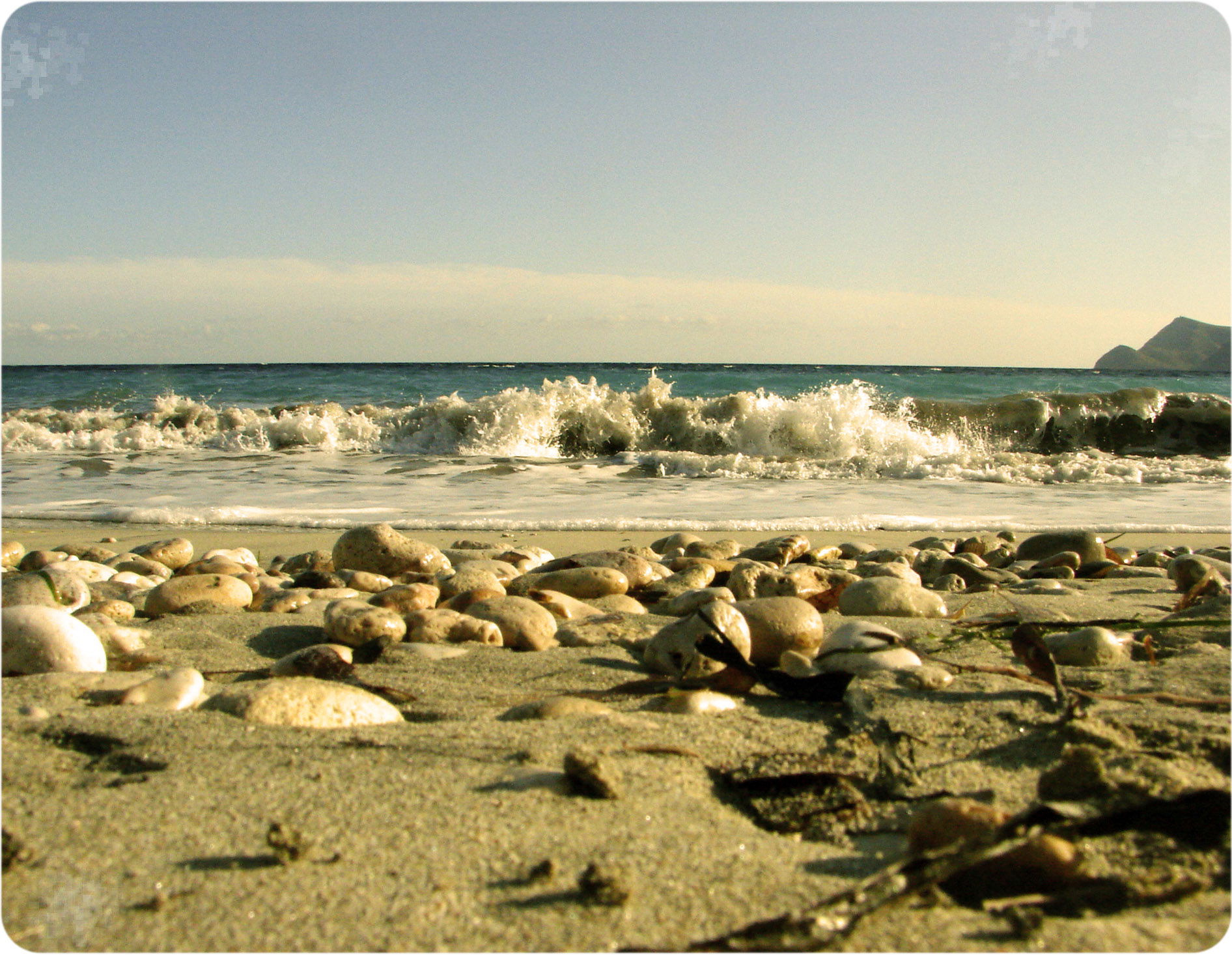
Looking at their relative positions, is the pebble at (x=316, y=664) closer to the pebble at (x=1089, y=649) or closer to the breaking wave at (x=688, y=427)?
the pebble at (x=1089, y=649)

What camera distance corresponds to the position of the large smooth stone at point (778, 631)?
6.92ft

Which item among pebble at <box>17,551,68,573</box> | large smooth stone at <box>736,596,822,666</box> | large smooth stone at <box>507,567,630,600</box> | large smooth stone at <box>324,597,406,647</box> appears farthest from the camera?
pebble at <box>17,551,68,573</box>

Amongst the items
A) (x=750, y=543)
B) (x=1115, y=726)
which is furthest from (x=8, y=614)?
(x=750, y=543)

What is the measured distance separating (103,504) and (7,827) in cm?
561

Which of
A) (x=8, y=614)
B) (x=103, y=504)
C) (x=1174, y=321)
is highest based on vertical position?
(x=1174, y=321)

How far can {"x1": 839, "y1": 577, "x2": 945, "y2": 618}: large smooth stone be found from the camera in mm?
2596

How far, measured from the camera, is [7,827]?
1141mm

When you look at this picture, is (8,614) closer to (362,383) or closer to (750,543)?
(750,543)

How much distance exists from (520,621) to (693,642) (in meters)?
0.55

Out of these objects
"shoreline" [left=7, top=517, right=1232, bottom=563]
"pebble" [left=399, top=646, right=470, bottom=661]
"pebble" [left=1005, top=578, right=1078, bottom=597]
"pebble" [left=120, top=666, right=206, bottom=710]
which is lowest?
"shoreline" [left=7, top=517, right=1232, bottom=563]

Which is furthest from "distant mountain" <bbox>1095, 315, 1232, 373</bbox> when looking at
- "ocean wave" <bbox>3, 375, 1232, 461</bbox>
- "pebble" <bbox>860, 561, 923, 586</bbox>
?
"pebble" <bbox>860, 561, 923, 586</bbox>

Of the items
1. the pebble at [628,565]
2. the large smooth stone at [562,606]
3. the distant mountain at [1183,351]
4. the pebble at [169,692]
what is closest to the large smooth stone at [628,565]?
the pebble at [628,565]

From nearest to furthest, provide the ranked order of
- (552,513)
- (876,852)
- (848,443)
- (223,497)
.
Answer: (876,852)
(552,513)
(223,497)
(848,443)

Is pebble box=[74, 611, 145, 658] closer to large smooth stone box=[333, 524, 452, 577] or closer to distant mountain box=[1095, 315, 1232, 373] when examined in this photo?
large smooth stone box=[333, 524, 452, 577]
